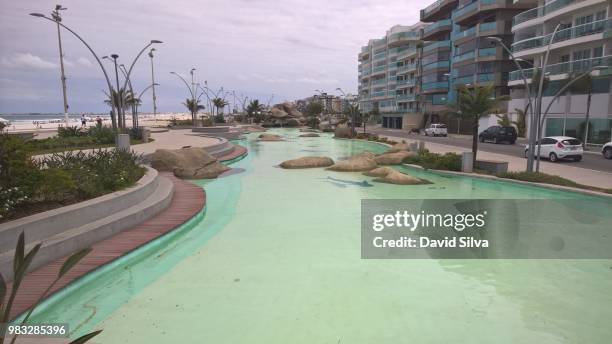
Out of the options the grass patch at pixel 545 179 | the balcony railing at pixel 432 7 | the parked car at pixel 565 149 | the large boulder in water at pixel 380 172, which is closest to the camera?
the grass patch at pixel 545 179

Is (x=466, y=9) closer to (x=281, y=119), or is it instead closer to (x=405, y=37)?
(x=405, y=37)

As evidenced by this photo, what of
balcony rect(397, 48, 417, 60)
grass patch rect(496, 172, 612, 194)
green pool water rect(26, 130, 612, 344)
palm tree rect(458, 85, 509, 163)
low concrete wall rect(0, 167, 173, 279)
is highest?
balcony rect(397, 48, 417, 60)

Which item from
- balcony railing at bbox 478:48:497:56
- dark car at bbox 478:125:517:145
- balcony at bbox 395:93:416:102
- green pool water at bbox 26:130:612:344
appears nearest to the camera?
green pool water at bbox 26:130:612:344

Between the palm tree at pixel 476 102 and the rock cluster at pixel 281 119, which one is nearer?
the palm tree at pixel 476 102

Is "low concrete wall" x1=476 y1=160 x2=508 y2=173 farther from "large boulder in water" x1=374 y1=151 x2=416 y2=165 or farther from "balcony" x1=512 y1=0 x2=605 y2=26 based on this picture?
"balcony" x1=512 y1=0 x2=605 y2=26

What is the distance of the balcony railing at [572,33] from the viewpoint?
34062mm

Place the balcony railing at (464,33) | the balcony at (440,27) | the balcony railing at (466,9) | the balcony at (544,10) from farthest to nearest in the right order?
the balcony at (440,27), the balcony railing at (464,33), the balcony railing at (466,9), the balcony at (544,10)

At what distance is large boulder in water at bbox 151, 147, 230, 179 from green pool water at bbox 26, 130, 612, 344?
26.4ft

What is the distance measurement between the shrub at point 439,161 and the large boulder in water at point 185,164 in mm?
11422

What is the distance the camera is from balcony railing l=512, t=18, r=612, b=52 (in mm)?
34062

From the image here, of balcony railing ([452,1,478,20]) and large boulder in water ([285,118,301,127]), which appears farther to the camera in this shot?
large boulder in water ([285,118,301,127])

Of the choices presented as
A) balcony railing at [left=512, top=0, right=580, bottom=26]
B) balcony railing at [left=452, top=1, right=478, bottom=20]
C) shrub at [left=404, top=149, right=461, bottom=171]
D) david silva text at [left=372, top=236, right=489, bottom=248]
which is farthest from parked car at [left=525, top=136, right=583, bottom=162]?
balcony railing at [left=452, top=1, right=478, bottom=20]

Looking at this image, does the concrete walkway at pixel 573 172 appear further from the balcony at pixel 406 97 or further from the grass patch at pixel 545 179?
the balcony at pixel 406 97

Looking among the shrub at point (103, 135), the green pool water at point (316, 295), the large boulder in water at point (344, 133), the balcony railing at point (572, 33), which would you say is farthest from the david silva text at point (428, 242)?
the large boulder in water at point (344, 133)
